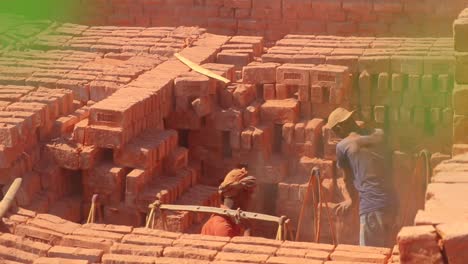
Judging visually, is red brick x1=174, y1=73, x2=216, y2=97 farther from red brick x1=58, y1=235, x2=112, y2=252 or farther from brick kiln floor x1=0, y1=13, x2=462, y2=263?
red brick x1=58, y1=235, x2=112, y2=252

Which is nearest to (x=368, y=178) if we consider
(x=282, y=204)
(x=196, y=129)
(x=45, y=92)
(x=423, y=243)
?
(x=282, y=204)

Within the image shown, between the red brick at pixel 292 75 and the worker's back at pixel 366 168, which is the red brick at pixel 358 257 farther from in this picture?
the red brick at pixel 292 75

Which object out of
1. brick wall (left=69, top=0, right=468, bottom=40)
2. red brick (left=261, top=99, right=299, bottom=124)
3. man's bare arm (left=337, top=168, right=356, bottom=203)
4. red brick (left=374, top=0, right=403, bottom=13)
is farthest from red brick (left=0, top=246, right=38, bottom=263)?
red brick (left=374, top=0, right=403, bottom=13)

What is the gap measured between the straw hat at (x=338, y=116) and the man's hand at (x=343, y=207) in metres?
0.71

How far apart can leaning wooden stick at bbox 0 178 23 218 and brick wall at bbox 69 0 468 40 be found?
7.81 metres

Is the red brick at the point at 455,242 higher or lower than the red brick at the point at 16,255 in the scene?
higher

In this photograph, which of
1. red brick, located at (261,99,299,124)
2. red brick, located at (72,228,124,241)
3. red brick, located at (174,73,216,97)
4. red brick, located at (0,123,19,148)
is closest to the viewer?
red brick, located at (72,228,124,241)

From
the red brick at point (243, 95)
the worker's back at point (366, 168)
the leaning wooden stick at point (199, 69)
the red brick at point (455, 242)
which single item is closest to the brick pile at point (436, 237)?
the red brick at point (455, 242)

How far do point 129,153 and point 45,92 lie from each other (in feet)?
4.43

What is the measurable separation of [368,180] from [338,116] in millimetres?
780

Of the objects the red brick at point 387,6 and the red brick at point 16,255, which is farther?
the red brick at point 387,6

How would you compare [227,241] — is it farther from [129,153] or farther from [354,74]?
[354,74]

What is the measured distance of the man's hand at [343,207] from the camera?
496 inches

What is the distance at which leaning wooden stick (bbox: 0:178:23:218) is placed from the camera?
10486mm
